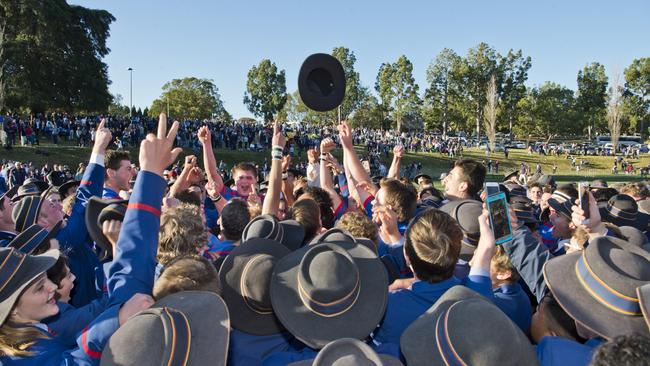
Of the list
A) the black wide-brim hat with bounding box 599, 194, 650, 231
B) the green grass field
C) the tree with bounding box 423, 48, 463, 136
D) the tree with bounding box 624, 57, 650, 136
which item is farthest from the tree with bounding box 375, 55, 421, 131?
the black wide-brim hat with bounding box 599, 194, 650, 231

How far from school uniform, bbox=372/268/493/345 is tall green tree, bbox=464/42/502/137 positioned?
2983 inches

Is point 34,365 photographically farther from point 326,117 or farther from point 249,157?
point 326,117

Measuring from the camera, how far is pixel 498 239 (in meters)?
2.99

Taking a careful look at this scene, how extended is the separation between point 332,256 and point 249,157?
3526 cm

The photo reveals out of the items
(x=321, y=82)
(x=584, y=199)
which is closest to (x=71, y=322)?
(x=584, y=199)

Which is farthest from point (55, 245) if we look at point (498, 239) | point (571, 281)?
point (571, 281)

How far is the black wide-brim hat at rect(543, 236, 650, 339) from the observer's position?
2.07 m

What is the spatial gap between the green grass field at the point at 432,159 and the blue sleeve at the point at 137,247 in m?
29.1

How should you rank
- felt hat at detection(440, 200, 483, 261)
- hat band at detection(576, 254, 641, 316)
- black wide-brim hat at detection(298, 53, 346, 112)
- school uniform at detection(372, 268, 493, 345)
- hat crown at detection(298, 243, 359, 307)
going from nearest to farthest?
hat band at detection(576, 254, 641, 316), hat crown at detection(298, 243, 359, 307), school uniform at detection(372, 268, 493, 345), felt hat at detection(440, 200, 483, 261), black wide-brim hat at detection(298, 53, 346, 112)

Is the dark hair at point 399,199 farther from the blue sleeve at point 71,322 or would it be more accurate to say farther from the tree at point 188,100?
the tree at point 188,100

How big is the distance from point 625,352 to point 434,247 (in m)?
1.22

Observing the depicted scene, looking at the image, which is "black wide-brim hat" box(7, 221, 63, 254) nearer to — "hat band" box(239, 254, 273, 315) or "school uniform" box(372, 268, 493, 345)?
"hat band" box(239, 254, 273, 315)

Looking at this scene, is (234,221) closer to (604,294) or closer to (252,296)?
(252,296)

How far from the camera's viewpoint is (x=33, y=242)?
3016 millimetres
